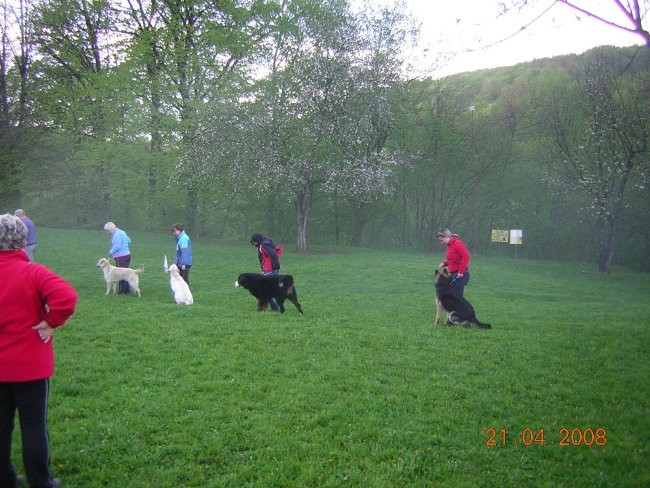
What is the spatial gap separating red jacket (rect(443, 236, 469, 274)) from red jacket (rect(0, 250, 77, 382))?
7.92 metres

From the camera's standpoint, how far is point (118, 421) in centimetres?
502

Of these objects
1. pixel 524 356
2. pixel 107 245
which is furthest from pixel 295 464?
pixel 107 245

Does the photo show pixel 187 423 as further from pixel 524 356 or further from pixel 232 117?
pixel 232 117

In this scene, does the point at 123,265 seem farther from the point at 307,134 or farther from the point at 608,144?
the point at 608,144

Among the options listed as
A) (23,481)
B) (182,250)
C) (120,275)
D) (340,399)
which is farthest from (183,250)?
(23,481)

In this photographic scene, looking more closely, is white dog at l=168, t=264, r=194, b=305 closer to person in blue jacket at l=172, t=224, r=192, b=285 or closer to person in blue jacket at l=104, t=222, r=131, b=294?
person in blue jacket at l=172, t=224, r=192, b=285

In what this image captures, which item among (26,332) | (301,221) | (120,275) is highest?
(301,221)

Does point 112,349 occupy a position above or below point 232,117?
below

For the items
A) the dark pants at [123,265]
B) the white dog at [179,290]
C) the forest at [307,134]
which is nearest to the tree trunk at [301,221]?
the forest at [307,134]

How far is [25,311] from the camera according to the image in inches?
135

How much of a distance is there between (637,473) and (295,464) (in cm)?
310

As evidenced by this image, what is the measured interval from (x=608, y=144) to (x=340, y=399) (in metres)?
28.4
